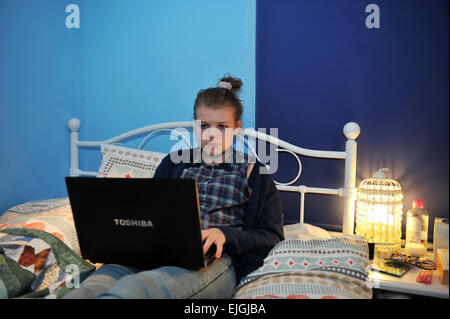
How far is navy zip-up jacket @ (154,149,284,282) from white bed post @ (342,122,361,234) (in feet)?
1.45

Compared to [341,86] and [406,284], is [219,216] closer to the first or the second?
[406,284]

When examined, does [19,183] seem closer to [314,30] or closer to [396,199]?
[314,30]

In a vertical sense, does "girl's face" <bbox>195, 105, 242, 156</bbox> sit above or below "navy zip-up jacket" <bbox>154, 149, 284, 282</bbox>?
above

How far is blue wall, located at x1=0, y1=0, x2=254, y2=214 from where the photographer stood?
1.86 metres

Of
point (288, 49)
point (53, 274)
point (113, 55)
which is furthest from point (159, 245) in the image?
point (113, 55)

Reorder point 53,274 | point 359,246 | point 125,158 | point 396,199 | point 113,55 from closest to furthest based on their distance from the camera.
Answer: point 53,274 → point 359,246 → point 396,199 → point 125,158 → point 113,55

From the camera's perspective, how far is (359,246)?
1.19 meters

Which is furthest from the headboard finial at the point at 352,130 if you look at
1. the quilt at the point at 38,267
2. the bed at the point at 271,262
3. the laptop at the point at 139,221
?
the quilt at the point at 38,267

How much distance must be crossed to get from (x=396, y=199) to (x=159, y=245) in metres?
0.99

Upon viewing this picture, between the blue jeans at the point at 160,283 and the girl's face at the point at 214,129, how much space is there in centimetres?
45

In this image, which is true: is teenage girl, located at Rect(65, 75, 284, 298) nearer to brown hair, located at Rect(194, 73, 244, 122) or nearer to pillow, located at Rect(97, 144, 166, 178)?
brown hair, located at Rect(194, 73, 244, 122)

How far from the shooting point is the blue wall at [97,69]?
186 cm

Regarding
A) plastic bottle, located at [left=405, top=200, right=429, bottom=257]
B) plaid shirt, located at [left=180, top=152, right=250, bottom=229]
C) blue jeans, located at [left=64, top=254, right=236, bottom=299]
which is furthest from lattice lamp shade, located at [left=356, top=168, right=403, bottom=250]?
blue jeans, located at [left=64, top=254, right=236, bottom=299]

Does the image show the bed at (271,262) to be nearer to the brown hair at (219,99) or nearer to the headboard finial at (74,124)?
the brown hair at (219,99)
